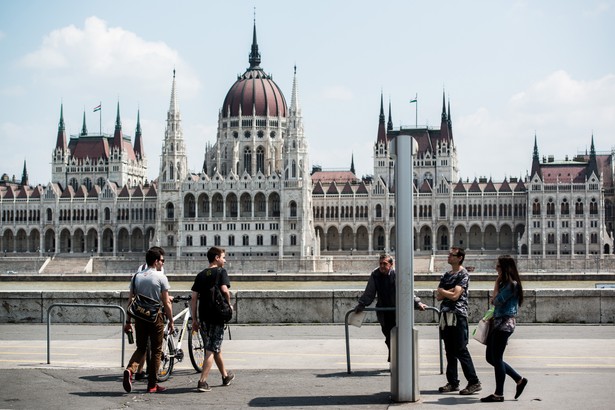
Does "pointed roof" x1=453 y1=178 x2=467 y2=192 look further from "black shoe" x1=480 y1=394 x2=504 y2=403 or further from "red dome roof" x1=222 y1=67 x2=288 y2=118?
"black shoe" x1=480 y1=394 x2=504 y2=403

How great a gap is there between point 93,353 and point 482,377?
20.7 ft

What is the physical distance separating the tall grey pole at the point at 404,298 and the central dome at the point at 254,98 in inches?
4117

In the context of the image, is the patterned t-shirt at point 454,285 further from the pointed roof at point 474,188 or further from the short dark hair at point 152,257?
the pointed roof at point 474,188

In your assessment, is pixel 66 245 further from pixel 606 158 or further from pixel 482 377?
pixel 482 377

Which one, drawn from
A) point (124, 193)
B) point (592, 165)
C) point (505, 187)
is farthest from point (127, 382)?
point (124, 193)

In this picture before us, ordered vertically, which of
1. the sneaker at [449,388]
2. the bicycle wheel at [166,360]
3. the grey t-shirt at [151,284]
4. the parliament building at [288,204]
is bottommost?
the sneaker at [449,388]

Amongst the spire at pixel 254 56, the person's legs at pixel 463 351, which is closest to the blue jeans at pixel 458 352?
the person's legs at pixel 463 351

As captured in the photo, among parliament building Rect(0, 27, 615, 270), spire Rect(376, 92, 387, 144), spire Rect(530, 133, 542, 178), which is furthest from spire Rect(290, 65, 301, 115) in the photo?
spire Rect(530, 133, 542, 178)

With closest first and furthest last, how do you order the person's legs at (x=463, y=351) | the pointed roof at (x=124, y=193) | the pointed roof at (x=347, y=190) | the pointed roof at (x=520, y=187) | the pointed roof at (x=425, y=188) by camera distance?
the person's legs at (x=463, y=351) < the pointed roof at (x=520, y=187) < the pointed roof at (x=425, y=188) < the pointed roof at (x=347, y=190) < the pointed roof at (x=124, y=193)

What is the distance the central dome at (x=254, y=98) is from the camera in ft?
383

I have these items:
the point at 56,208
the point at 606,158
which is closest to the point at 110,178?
the point at 56,208

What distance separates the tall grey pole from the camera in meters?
11.8

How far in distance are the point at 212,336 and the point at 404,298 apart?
2546 millimetres

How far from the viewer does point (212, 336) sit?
42.0ft
